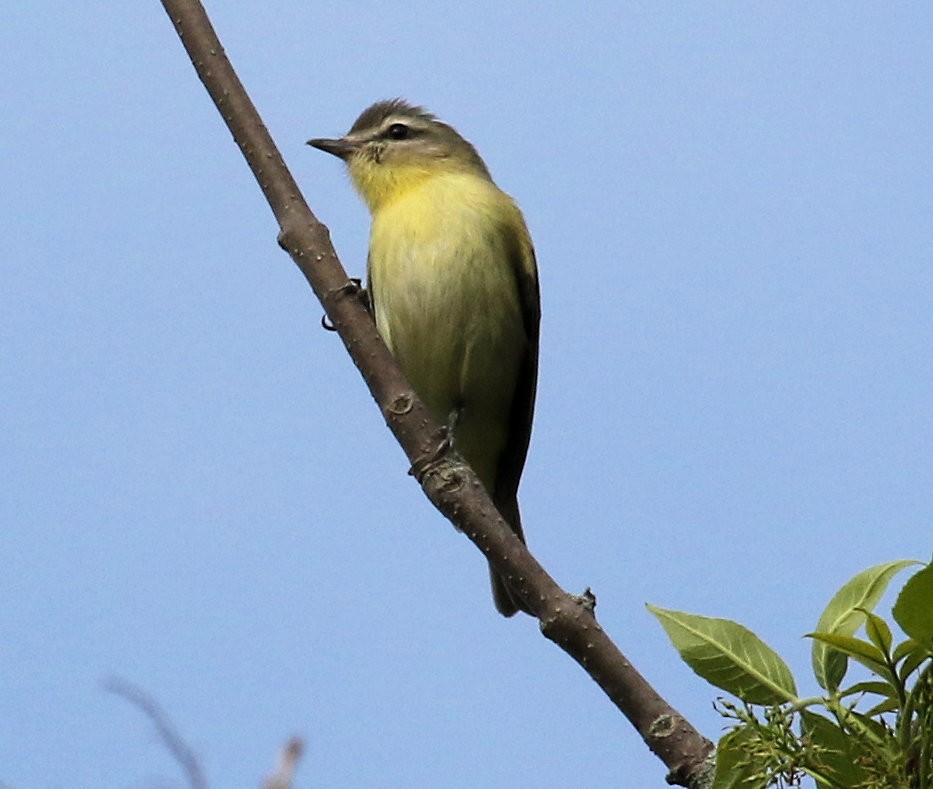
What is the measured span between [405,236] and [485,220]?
46 centimetres

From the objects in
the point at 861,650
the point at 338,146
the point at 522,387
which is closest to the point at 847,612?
the point at 861,650

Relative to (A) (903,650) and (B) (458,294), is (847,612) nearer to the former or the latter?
(A) (903,650)

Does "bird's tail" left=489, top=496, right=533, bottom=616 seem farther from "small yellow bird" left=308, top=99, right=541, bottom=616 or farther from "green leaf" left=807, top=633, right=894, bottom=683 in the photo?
"green leaf" left=807, top=633, right=894, bottom=683

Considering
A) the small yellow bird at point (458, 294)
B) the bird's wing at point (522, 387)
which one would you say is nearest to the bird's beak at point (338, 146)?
the small yellow bird at point (458, 294)

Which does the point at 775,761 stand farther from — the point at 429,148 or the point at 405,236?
the point at 429,148

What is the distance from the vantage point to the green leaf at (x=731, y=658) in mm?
2197

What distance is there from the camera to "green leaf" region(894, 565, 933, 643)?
1.92 m

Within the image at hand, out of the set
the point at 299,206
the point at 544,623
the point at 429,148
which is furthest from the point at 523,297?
the point at 544,623

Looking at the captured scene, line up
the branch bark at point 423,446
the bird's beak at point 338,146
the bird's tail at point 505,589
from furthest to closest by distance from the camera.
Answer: the bird's beak at point 338,146, the bird's tail at point 505,589, the branch bark at point 423,446

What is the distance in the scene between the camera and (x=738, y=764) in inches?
83.9

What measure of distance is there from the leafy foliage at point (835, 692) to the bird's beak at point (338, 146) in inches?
232

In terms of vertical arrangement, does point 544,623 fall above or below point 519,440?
below

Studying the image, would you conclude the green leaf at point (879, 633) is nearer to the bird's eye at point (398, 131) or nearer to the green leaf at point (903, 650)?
the green leaf at point (903, 650)

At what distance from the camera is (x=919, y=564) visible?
81.9 inches
